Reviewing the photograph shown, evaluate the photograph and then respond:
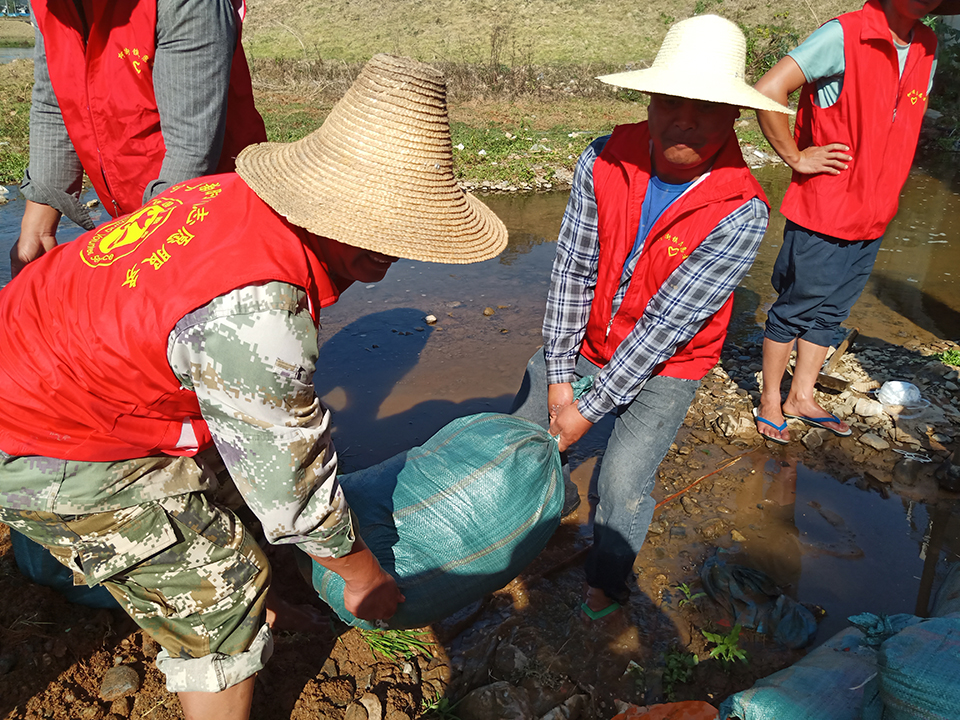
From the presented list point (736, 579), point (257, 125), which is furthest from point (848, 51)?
point (257, 125)

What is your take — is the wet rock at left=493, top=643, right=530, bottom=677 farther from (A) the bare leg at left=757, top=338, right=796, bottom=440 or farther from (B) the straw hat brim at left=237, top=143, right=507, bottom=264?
(A) the bare leg at left=757, top=338, right=796, bottom=440

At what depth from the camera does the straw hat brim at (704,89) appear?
1.57 meters

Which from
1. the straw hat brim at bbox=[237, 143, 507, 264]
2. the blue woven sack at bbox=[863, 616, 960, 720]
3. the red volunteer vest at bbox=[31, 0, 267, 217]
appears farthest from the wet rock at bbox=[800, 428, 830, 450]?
the red volunteer vest at bbox=[31, 0, 267, 217]

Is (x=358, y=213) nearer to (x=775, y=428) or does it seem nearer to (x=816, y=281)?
(x=816, y=281)

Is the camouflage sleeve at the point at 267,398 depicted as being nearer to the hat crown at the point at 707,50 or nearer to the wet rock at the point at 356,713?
the wet rock at the point at 356,713

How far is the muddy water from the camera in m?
2.40

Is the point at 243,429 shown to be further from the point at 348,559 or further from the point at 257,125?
the point at 257,125

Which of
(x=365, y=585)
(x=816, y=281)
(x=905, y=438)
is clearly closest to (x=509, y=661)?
(x=365, y=585)

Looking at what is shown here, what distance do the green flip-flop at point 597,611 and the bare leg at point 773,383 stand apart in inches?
53.7

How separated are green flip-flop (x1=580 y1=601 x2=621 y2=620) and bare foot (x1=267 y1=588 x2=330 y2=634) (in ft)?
2.79

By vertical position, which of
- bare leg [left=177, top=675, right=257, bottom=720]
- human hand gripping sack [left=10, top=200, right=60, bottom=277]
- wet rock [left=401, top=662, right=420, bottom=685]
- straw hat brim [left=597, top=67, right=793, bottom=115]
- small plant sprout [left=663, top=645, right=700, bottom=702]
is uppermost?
straw hat brim [left=597, top=67, right=793, bottom=115]

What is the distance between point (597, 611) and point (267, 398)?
1450 millimetres

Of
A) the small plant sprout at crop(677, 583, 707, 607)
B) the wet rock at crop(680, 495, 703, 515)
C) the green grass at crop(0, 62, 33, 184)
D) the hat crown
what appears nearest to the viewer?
the hat crown

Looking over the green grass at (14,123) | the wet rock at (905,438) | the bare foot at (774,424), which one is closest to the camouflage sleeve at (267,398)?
the bare foot at (774,424)
